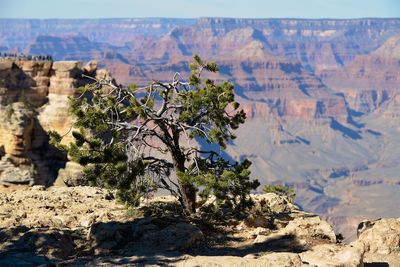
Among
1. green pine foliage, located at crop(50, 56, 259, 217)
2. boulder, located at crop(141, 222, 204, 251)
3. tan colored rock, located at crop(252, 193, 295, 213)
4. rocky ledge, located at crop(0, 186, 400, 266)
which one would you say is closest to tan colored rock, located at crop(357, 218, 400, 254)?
rocky ledge, located at crop(0, 186, 400, 266)

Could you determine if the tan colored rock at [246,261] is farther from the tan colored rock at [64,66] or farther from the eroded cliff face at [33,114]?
the tan colored rock at [64,66]

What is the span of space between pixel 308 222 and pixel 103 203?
7496 millimetres

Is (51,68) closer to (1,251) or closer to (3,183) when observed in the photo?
(3,183)

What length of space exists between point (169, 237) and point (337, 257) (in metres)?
4.17

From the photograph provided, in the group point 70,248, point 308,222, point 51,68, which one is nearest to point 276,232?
point 308,222

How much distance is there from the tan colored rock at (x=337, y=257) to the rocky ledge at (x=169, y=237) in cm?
2

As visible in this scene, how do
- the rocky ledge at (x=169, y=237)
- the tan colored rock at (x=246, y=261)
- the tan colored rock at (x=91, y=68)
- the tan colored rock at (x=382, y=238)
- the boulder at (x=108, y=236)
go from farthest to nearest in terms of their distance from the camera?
1. the tan colored rock at (x=91, y=68)
2. the tan colored rock at (x=382, y=238)
3. the boulder at (x=108, y=236)
4. the rocky ledge at (x=169, y=237)
5. the tan colored rock at (x=246, y=261)

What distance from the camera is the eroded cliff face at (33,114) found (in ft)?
128

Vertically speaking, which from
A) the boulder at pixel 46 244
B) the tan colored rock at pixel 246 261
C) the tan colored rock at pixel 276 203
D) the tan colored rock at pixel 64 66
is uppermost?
the tan colored rock at pixel 64 66

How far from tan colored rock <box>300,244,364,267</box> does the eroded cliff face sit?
27.5 metres

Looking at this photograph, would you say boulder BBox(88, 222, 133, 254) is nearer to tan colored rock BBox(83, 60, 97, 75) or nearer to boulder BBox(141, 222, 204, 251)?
boulder BBox(141, 222, 204, 251)

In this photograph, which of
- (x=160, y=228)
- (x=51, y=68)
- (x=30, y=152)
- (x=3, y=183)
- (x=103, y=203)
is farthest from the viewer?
(x=51, y=68)

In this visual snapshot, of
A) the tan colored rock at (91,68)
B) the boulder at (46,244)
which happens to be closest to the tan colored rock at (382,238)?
the boulder at (46,244)

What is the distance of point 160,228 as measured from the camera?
15.6 m
